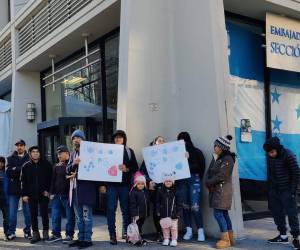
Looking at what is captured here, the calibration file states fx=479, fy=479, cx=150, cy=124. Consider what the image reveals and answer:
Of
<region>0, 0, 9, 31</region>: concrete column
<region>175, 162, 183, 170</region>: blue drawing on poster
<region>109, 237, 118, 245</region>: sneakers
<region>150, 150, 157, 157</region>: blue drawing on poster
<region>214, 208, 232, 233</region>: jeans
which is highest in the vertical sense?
<region>0, 0, 9, 31</region>: concrete column

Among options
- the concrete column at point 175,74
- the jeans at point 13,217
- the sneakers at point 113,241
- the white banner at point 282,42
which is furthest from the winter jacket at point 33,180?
the white banner at point 282,42

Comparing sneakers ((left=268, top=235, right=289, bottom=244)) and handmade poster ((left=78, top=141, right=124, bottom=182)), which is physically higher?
handmade poster ((left=78, top=141, right=124, bottom=182))

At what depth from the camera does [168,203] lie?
7277mm

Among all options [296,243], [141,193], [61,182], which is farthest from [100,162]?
[296,243]

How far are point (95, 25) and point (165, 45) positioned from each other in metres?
2.28

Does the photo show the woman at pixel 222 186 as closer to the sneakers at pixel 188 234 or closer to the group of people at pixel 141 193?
the group of people at pixel 141 193

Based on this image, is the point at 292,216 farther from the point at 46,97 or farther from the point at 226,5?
the point at 46,97

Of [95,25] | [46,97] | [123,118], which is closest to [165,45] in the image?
[123,118]

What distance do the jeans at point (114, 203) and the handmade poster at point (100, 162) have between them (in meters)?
0.20

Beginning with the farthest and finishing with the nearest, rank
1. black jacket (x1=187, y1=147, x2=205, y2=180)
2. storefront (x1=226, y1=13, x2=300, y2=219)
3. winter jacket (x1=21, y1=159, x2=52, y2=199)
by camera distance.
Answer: storefront (x1=226, y1=13, x2=300, y2=219)
winter jacket (x1=21, y1=159, x2=52, y2=199)
black jacket (x1=187, y1=147, x2=205, y2=180)

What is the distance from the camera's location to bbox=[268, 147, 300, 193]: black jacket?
6707mm

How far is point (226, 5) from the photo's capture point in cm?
916

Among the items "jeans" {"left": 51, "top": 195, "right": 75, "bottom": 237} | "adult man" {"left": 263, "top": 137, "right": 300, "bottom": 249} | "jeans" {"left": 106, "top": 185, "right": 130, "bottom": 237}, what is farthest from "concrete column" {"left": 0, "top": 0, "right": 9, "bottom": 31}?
"adult man" {"left": 263, "top": 137, "right": 300, "bottom": 249}

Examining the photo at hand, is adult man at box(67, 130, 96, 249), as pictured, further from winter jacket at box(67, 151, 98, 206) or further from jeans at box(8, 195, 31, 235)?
jeans at box(8, 195, 31, 235)
